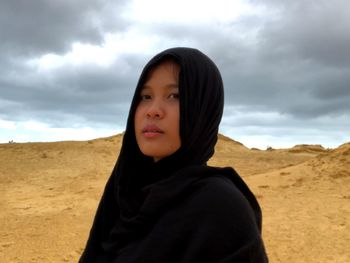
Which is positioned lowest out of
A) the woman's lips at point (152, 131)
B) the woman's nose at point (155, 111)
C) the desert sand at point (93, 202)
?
the desert sand at point (93, 202)

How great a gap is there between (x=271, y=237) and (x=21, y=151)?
13193 mm

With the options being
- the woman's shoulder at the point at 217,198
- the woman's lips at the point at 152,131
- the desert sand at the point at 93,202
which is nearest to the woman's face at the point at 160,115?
the woman's lips at the point at 152,131

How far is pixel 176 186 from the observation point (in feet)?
5.14

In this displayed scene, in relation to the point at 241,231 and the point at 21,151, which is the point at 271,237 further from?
the point at 21,151

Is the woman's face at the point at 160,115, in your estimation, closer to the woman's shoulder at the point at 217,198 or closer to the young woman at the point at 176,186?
the young woman at the point at 176,186

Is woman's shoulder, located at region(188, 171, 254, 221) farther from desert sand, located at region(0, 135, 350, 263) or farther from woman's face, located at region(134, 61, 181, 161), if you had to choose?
desert sand, located at region(0, 135, 350, 263)

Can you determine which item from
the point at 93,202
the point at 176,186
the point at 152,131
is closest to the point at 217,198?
the point at 176,186

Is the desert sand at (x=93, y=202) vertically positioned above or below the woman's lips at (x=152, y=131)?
below

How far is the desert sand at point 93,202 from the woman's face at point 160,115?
504cm

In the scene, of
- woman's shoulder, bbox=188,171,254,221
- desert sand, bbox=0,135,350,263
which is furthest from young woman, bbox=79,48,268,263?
desert sand, bbox=0,135,350,263

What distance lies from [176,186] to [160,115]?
0.90 ft

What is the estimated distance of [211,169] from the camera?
63.2 inches

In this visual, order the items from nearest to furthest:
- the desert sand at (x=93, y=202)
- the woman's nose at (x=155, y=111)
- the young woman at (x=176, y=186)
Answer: the young woman at (x=176, y=186), the woman's nose at (x=155, y=111), the desert sand at (x=93, y=202)

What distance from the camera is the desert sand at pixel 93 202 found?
6.68 meters
